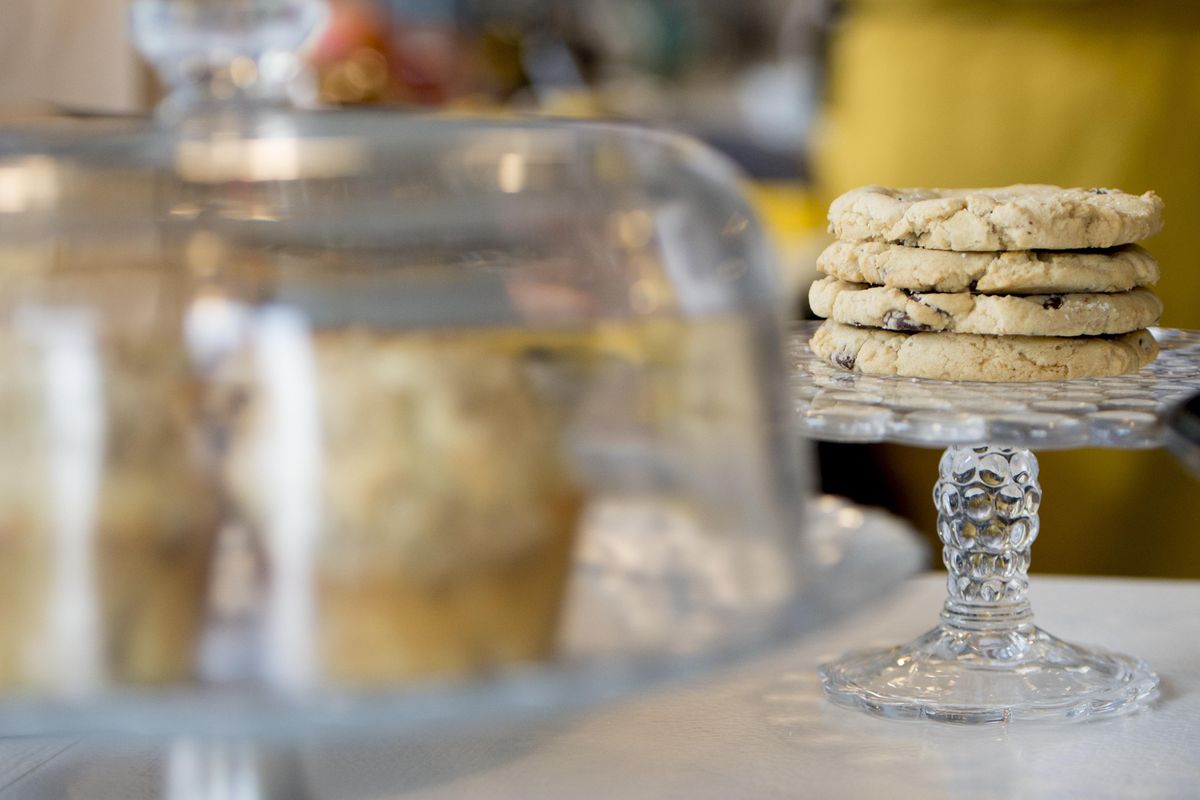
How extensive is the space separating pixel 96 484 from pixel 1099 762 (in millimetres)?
438

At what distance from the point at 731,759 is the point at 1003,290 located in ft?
0.90

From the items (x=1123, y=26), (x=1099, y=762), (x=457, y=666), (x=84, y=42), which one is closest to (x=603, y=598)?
(x=457, y=666)

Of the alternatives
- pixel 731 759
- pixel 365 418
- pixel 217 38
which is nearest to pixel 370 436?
pixel 365 418

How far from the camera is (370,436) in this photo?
0.38 metres

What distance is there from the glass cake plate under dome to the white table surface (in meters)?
0.21

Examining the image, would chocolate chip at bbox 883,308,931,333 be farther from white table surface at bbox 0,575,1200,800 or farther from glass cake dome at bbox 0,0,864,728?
glass cake dome at bbox 0,0,864,728

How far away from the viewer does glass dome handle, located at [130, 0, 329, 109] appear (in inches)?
40.0

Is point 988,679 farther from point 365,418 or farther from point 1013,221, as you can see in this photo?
point 365,418

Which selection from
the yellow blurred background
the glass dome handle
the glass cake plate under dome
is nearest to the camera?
the glass cake plate under dome

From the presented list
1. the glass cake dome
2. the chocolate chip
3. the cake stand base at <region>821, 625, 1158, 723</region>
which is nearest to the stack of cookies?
the chocolate chip

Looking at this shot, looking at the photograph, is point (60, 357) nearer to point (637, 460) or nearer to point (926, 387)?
point (637, 460)

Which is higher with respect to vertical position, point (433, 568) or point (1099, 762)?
point (433, 568)

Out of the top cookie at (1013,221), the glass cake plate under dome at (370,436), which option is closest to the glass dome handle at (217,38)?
the top cookie at (1013,221)

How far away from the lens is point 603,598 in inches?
15.1
